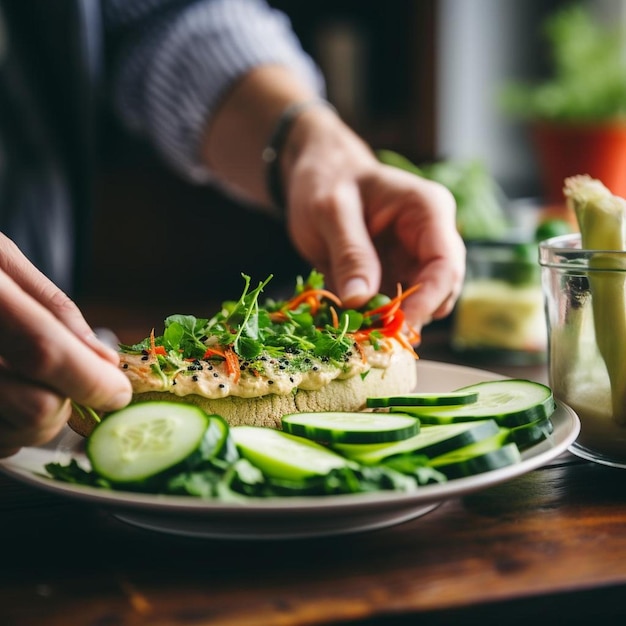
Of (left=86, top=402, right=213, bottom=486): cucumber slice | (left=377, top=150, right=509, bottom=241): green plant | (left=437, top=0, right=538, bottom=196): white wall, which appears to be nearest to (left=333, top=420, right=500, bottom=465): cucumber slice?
(left=86, top=402, right=213, bottom=486): cucumber slice

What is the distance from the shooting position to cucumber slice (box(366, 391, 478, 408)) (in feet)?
3.23

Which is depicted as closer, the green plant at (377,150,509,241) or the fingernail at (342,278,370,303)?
the fingernail at (342,278,370,303)

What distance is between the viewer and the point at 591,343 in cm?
101

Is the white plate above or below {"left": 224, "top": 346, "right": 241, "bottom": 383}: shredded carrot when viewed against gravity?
below

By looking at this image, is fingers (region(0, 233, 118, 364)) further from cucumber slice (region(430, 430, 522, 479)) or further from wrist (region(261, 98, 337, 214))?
wrist (region(261, 98, 337, 214))

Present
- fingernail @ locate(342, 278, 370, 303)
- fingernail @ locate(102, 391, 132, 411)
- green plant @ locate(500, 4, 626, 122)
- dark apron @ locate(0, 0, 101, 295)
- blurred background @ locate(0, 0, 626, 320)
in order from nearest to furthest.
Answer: fingernail @ locate(102, 391, 132, 411), fingernail @ locate(342, 278, 370, 303), dark apron @ locate(0, 0, 101, 295), green plant @ locate(500, 4, 626, 122), blurred background @ locate(0, 0, 626, 320)

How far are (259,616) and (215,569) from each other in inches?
3.3

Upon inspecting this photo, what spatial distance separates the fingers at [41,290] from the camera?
82 cm

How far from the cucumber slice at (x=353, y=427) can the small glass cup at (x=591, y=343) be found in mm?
246

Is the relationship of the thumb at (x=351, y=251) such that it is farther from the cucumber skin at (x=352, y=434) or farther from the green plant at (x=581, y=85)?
the green plant at (x=581, y=85)

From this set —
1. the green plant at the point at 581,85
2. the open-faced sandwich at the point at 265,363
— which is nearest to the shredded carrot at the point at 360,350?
the open-faced sandwich at the point at 265,363

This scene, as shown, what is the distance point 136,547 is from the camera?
2.61ft

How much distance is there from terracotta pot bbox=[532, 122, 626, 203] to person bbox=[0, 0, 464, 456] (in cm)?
87

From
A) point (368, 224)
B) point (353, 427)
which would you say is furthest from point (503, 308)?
point (353, 427)
